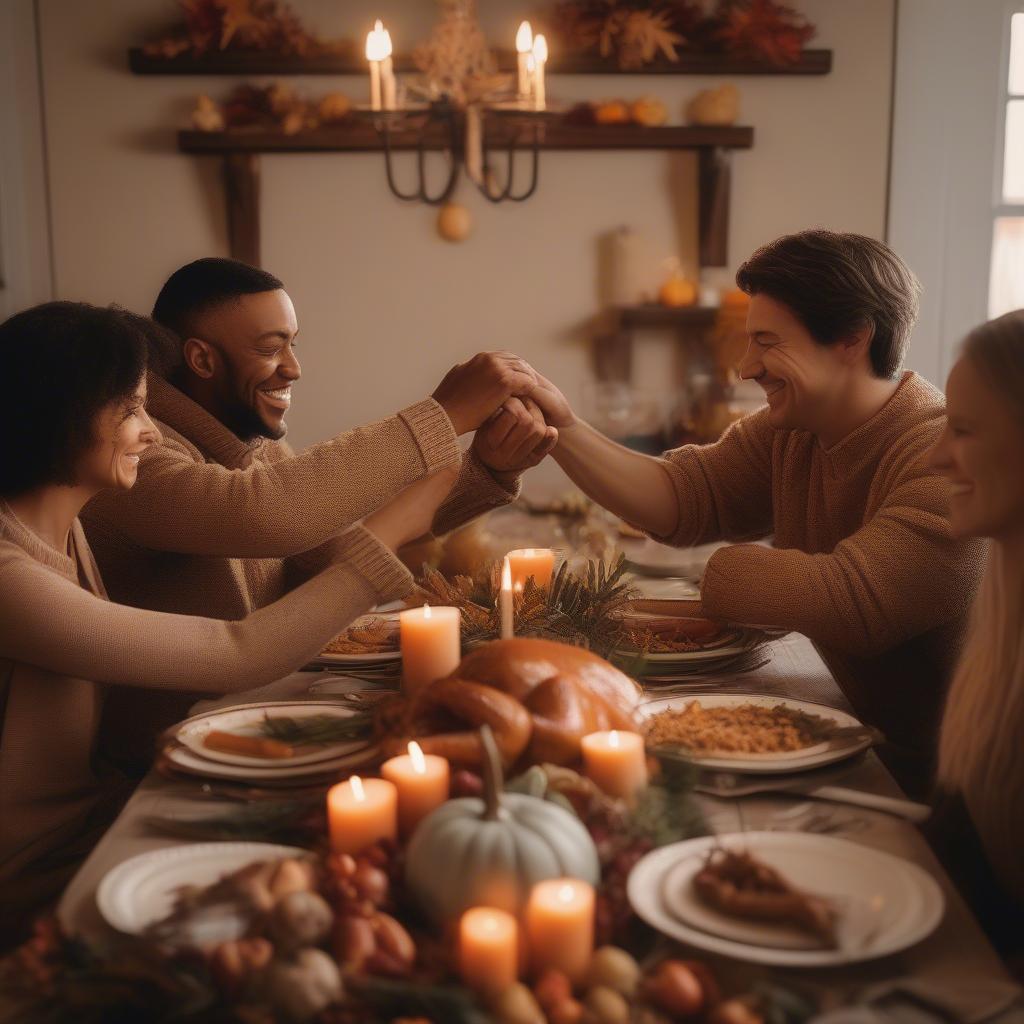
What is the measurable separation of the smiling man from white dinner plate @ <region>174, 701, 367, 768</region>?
14.3 inches

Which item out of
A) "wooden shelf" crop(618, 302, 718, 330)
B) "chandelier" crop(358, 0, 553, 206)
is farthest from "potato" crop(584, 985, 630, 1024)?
"wooden shelf" crop(618, 302, 718, 330)

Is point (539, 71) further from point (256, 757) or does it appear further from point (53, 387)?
point (256, 757)

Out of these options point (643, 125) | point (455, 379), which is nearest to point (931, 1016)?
point (455, 379)

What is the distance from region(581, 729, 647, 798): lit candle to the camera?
42.3 inches

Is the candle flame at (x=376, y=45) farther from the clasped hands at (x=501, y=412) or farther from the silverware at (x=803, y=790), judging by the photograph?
the silverware at (x=803, y=790)

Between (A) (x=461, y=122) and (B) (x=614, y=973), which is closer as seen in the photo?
(B) (x=614, y=973)

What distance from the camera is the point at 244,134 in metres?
3.77

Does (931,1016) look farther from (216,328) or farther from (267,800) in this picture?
(216,328)

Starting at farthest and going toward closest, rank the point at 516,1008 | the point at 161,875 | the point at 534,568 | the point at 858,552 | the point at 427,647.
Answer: the point at 534,568, the point at 858,552, the point at 427,647, the point at 161,875, the point at 516,1008

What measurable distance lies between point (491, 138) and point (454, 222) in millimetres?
286

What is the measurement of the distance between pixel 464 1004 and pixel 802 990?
0.76 feet

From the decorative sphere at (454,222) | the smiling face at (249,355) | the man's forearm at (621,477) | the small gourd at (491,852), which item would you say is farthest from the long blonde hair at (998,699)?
the decorative sphere at (454,222)

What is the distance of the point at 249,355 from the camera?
2059mm

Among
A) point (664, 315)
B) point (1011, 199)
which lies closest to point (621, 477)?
point (664, 315)
